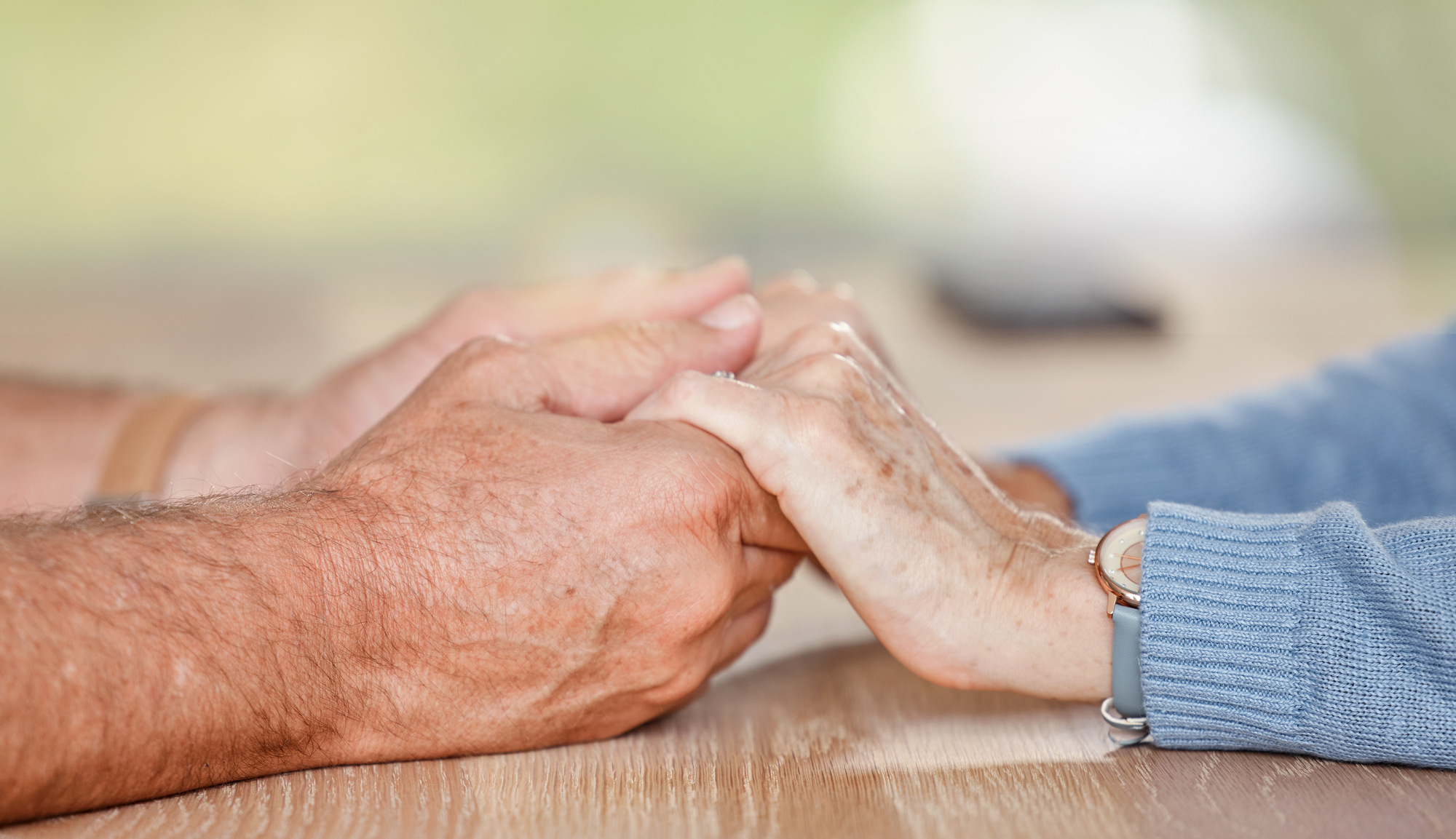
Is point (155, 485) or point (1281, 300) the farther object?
point (1281, 300)

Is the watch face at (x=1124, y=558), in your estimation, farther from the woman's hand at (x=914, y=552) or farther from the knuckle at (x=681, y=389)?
the knuckle at (x=681, y=389)

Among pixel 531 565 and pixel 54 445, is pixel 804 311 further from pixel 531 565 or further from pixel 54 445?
pixel 54 445

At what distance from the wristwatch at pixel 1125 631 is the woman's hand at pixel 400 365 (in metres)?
0.43

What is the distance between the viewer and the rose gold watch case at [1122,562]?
70 centimetres

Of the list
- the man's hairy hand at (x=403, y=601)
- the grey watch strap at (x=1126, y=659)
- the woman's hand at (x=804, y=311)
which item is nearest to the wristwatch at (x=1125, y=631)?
the grey watch strap at (x=1126, y=659)

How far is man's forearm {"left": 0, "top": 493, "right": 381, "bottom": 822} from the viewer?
548 mm

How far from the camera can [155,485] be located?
108 cm

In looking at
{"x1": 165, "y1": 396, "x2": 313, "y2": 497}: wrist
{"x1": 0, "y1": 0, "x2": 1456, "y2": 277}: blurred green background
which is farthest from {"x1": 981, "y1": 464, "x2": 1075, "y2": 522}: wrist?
{"x1": 0, "y1": 0, "x2": 1456, "y2": 277}: blurred green background

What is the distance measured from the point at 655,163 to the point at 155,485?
3398mm

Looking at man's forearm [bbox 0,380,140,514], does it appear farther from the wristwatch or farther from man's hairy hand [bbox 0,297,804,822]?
the wristwatch

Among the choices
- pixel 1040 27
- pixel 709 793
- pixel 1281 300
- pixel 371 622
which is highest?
pixel 1040 27

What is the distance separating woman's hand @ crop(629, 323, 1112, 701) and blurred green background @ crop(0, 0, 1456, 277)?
11.7ft

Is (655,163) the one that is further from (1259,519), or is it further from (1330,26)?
(1259,519)

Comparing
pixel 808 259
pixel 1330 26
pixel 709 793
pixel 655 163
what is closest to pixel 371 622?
pixel 709 793
